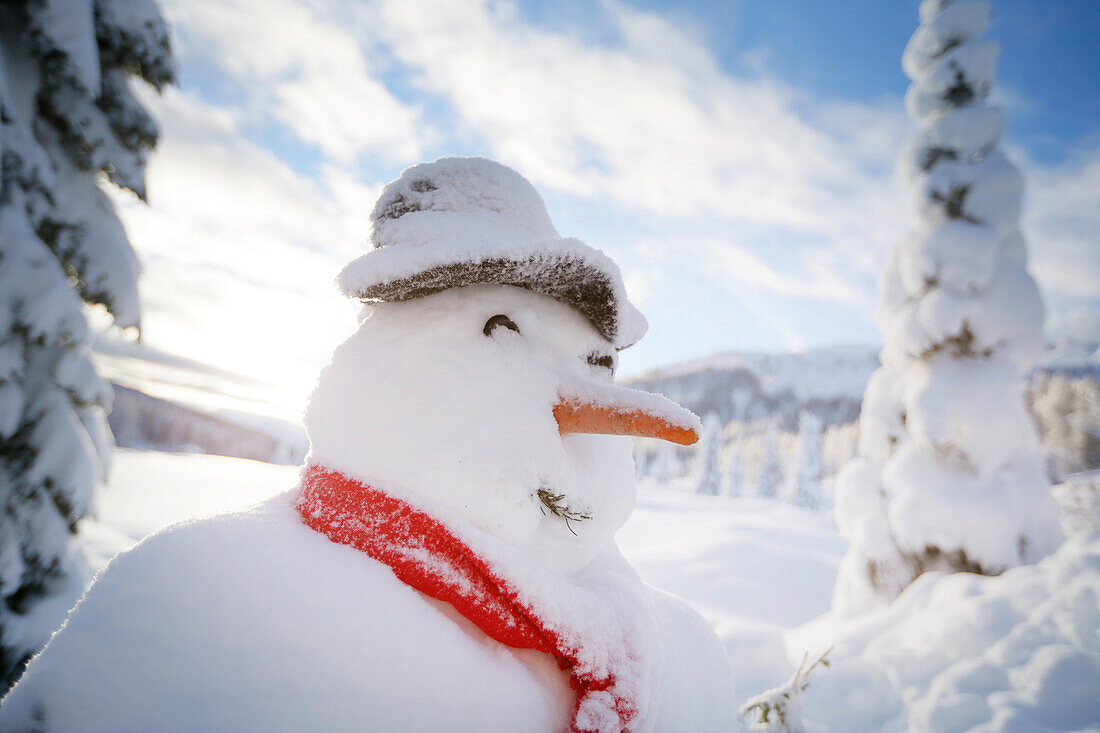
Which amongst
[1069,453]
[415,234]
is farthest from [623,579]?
[1069,453]

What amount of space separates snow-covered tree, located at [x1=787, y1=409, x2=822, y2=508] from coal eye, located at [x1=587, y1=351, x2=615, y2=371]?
28.5 meters

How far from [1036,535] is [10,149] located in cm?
854

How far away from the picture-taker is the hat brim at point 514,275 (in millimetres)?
937

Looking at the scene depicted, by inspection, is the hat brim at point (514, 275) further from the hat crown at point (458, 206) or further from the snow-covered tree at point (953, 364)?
the snow-covered tree at point (953, 364)

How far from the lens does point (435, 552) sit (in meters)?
0.89

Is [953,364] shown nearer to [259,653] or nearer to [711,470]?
[259,653]

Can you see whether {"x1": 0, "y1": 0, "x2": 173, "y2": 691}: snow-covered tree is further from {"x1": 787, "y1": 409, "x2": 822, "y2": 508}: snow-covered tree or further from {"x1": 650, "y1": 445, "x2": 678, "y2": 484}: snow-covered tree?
{"x1": 650, "y1": 445, "x2": 678, "y2": 484}: snow-covered tree

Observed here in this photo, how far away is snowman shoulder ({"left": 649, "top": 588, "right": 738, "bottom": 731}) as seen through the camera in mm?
1038

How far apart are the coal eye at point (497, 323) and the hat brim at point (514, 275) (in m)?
0.09

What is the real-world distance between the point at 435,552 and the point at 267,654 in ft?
1.01

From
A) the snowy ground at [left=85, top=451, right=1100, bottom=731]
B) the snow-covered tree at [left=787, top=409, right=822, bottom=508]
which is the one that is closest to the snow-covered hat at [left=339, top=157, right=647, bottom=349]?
the snowy ground at [left=85, top=451, right=1100, bottom=731]

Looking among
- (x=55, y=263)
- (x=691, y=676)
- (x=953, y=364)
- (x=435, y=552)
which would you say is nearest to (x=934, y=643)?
(x=953, y=364)

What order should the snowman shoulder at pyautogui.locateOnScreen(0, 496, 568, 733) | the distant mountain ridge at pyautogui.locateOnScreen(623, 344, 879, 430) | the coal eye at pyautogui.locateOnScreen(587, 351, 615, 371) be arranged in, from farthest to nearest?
the distant mountain ridge at pyautogui.locateOnScreen(623, 344, 879, 430)
the coal eye at pyautogui.locateOnScreen(587, 351, 615, 371)
the snowman shoulder at pyautogui.locateOnScreen(0, 496, 568, 733)

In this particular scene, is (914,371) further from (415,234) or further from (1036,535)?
(415,234)
